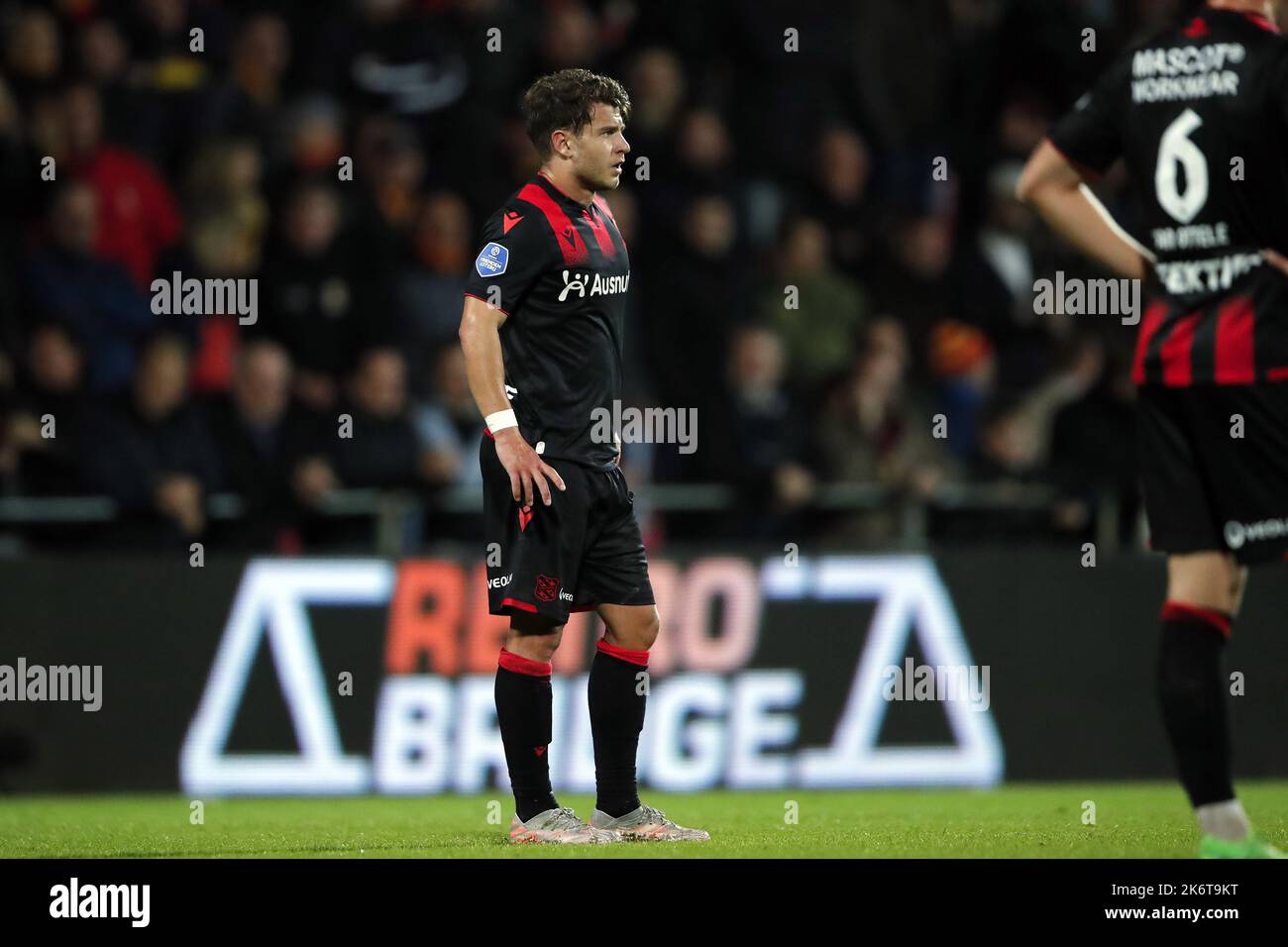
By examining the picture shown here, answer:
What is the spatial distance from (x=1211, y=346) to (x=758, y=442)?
21.1 ft

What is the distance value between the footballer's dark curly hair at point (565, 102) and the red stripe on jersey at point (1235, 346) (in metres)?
2.26

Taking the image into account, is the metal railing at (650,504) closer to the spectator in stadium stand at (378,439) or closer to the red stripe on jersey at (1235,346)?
the spectator in stadium stand at (378,439)

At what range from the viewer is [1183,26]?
583 cm

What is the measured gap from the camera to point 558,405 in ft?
22.4

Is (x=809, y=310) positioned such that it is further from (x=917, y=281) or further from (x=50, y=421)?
(x=50, y=421)

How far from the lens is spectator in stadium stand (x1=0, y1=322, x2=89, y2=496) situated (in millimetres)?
11039

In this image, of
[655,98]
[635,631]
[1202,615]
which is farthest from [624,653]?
[655,98]

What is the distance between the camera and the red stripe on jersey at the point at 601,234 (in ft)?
22.7

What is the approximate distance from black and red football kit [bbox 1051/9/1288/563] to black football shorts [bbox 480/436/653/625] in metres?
1.91

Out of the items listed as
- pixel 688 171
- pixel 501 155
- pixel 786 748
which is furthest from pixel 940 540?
pixel 501 155

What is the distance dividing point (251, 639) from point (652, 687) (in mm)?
2240

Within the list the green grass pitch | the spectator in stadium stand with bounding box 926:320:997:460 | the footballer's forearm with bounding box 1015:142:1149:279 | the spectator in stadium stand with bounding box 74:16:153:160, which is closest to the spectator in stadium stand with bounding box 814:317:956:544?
the spectator in stadium stand with bounding box 926:320:997:460

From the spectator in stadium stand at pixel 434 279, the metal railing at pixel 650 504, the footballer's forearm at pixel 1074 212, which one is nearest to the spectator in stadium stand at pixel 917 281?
the metal railing at pixel 650 504

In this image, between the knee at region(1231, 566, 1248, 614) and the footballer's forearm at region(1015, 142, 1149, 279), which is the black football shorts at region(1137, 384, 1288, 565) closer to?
the knee at region(1231, 566, 1248, 614)
